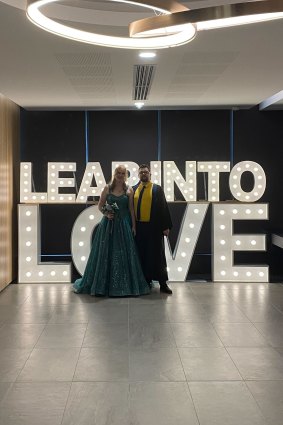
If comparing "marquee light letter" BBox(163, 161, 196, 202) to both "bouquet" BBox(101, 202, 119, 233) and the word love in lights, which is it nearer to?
the word love in lights

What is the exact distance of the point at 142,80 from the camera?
5418mm

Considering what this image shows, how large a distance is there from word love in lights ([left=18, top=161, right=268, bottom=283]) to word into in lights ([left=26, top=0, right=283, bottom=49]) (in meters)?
3.83

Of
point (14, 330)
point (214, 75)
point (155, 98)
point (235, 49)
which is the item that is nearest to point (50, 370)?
point (14, 330)

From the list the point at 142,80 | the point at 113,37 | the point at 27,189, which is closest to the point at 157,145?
the point at 27,189

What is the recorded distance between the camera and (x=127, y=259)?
6035 millimetres

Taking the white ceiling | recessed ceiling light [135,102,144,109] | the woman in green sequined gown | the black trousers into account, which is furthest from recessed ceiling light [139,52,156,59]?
recessed ceiling light [135,102,144,109]

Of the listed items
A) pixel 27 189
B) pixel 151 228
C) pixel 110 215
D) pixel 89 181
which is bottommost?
pixel 151 228

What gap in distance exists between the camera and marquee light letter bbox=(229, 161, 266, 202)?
6863 millimetres

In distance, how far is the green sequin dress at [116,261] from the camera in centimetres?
600

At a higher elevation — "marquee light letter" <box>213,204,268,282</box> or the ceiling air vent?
the ceiling air vent

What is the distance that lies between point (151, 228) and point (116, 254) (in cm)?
57

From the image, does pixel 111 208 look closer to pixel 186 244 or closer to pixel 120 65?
pixel 186 244

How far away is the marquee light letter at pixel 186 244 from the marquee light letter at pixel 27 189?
74.7 inches

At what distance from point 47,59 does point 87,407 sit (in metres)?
3.02
